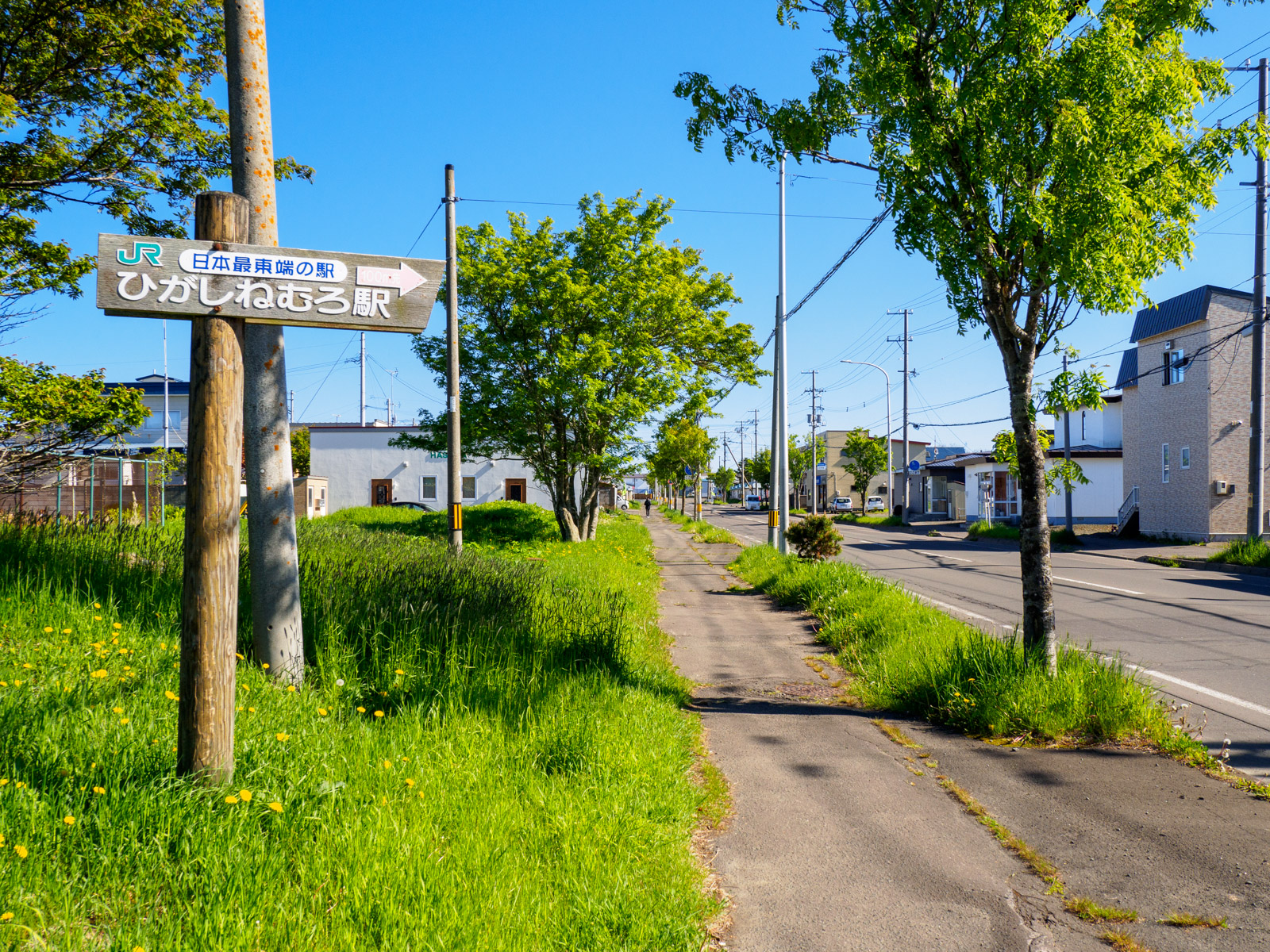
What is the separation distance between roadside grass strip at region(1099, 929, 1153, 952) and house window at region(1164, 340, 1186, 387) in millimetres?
32400

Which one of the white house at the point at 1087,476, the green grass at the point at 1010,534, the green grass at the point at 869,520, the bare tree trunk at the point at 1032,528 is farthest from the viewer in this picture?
the green grass at the point at 869,520

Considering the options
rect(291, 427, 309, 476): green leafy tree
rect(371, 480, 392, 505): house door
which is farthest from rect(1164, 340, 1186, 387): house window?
rect(291, 427, 309, 476): green leafy tree

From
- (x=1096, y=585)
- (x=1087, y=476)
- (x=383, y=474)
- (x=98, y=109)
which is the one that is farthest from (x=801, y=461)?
(x=98, y=109)

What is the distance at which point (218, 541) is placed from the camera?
3.21 m

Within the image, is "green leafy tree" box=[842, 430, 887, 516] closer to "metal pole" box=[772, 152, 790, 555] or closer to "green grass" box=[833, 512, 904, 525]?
"green grass" box=[833, 512, 904, 525]

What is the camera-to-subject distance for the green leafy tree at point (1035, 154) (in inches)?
232

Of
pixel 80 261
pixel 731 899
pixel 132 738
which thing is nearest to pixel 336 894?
pixel 132 738

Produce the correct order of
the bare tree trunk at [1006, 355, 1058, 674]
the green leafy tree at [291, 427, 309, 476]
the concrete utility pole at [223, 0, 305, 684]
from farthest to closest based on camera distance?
the green leafy tree at [291, 427, 309, 476] < the bare tree trunk at [1006, 355, 1058, 674] < the concrete utility pole at [223, 0, 305, 684]

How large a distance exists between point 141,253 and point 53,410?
352 inches

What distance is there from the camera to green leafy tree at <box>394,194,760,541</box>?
21141 millimetres

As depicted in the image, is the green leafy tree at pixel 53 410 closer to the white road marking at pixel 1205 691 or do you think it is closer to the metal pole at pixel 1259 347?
the white road marking at pixel 1205 691

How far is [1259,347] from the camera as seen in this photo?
21.5 m

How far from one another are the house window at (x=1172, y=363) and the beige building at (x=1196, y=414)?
1.3 inches

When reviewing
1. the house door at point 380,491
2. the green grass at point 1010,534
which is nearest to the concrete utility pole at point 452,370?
the green grass at point 1010,534
